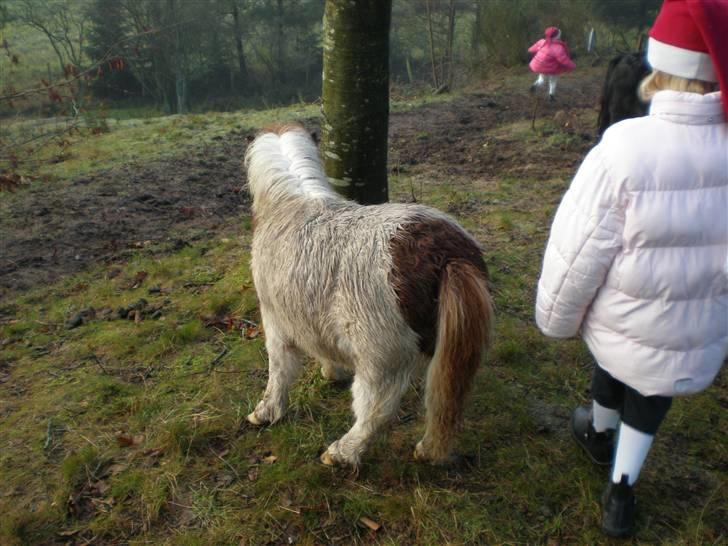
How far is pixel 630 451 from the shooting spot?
229cm

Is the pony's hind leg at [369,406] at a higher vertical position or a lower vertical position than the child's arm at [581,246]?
lower

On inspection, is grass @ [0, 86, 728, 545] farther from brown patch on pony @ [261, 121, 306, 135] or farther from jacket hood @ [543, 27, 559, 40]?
jacket hood @ [543, 27, 559, 40]

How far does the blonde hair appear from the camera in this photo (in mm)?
1867

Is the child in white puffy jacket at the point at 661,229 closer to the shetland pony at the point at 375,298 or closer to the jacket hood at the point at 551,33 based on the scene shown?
the shetland pony at the point at 375,298

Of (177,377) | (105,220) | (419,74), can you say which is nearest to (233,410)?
(177,377)

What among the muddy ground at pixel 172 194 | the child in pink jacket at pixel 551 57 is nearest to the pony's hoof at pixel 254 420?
the muddy ground at pixel 172 194

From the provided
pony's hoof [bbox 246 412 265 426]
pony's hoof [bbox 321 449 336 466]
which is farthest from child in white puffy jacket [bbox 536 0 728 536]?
pony's hoof [bbox 246 412 265 426]

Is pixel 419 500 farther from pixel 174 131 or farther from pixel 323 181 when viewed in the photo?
pixel 174 131

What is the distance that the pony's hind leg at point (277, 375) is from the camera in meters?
2.88

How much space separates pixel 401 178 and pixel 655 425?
468 centimetres

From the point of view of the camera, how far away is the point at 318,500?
2.57 metres

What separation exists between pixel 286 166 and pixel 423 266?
1.08 metres

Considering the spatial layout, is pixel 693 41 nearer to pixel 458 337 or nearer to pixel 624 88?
pixel 458 337

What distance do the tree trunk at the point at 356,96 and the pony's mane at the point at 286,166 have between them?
0.40 meters
